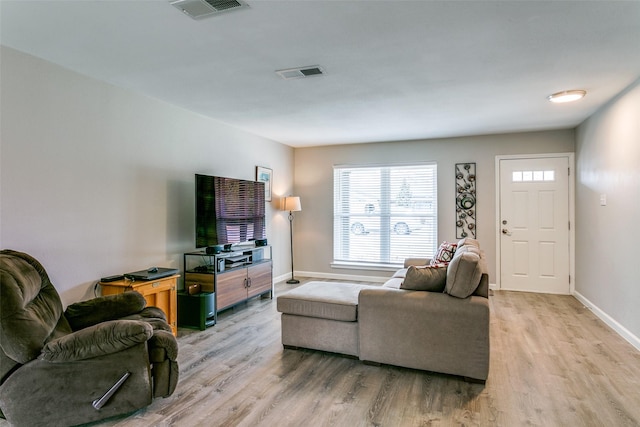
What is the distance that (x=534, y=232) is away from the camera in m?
5.23

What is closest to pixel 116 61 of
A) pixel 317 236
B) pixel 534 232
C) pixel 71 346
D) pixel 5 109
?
pixel 5 109

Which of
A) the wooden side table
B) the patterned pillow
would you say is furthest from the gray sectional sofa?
the wooden side table

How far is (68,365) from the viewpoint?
196cm

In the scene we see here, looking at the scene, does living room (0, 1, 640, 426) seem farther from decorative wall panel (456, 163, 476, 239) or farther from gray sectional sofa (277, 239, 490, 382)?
gray sectional sofa (277, 239, 490, 382)

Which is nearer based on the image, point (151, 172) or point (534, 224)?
point (151, 172)

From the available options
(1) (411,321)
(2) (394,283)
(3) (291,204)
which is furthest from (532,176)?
(1) (411,321)

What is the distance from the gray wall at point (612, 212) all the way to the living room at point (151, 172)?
19 mm

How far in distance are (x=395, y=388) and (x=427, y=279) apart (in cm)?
80

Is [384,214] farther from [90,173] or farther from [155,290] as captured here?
[90,173]

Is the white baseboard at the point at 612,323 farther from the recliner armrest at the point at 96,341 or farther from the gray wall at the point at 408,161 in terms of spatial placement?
the recliner armrest at the point at 96,341

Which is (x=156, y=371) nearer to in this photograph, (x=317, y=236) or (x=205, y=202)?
(x=205, y=202)

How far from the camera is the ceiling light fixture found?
3.41 metres

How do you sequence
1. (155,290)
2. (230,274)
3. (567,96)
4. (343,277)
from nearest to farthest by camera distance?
(155,290)
(567,96)
(230,274)
(343,277)

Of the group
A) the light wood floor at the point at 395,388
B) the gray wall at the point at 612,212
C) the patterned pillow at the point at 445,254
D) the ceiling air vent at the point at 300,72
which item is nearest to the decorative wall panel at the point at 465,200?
the gray wall at the point at 612,212
